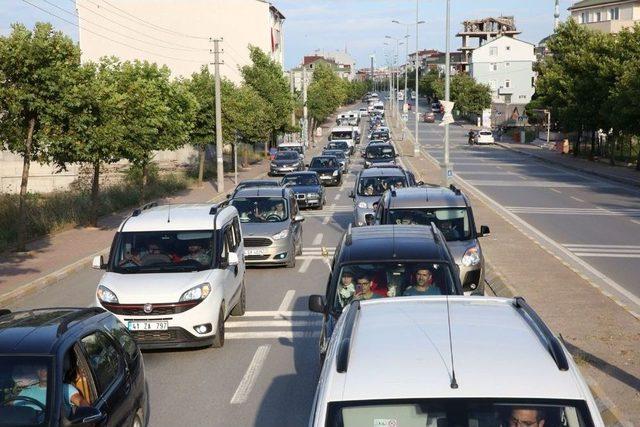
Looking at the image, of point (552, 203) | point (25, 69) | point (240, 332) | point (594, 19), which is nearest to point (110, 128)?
point (25, 69)

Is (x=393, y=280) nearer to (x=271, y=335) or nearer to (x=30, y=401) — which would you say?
(x=30, y=401)

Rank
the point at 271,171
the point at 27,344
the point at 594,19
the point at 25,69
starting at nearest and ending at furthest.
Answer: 1. the point at 27,344
2. the point at 25,69
3. the point at 271,171
4. the point at 594,19

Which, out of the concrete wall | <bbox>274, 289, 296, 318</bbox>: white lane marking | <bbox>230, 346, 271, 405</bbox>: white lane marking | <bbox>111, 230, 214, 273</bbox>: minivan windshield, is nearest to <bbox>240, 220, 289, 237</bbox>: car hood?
<bbox>274, 289, 296, 318</bbox>: white lane marking

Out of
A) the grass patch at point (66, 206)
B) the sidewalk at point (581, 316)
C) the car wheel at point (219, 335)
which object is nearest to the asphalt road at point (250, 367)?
the car wheel at point (219, 335)

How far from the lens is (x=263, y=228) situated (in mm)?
19703

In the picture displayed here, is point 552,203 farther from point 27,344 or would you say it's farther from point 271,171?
point 27,344

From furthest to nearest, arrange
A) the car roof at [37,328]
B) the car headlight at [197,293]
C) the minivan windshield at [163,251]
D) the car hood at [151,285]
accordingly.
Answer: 1. the minivan windshield at [163,251]
2. the car headlight at [197,293]
3. the car hood at [151,285]
4. the car roof at [37,328]

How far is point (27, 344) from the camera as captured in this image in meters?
6.60

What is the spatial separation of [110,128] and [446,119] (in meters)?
14.4

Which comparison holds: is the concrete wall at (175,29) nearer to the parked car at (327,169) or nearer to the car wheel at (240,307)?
the parked car at (327,169)

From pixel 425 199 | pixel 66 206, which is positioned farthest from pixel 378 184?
pixel 66 206

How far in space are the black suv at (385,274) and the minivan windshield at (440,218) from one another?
238 inches

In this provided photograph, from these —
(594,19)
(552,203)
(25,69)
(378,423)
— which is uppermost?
(594,19)

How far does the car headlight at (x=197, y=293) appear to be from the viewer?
11.7 metres
